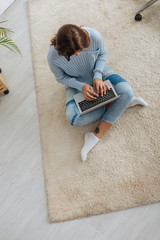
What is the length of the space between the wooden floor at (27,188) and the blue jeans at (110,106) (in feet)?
1.23

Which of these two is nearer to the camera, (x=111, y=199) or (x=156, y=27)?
(x=111, y=199)

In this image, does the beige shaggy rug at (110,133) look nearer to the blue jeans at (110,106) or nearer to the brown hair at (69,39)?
the blue jeans at (110,106)

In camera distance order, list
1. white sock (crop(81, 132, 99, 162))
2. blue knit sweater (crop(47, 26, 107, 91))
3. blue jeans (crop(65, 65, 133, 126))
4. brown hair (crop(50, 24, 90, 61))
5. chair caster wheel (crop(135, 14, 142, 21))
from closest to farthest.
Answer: brown hair (crop(50, 24, 90, 61)), blue knit sweater (crop(47, 26, 107, 91)), blue jeans (crop(65, 65, 133, 126)), white sock (crop(81, 132, 99, 162)), chair caster wheel (crop(135, 14, 142, 21))

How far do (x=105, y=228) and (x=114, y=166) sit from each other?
366mm

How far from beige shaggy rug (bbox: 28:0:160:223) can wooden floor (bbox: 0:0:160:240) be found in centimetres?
5

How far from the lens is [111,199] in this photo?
4.02ft

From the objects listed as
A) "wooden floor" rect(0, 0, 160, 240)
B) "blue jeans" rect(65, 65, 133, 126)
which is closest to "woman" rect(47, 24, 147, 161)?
"blue jeans" rect(65, 65, 133, 126)

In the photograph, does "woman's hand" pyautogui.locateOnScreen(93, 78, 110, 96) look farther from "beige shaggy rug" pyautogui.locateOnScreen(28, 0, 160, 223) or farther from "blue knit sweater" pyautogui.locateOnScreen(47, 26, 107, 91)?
"beige shaggy rug" pyautogui.locateOnScreen(28, 0, 160, 223)

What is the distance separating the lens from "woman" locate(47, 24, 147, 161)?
107cm

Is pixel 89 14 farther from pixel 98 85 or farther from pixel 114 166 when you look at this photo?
pixel 114 166

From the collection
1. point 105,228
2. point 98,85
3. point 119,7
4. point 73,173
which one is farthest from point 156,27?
point 105,228

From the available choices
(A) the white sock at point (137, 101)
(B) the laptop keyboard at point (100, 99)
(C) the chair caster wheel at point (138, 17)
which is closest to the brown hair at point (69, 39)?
(B) the laptop keyboard at point (100, 99)

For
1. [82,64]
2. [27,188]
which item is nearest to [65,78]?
[82,64]

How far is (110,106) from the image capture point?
124cm
